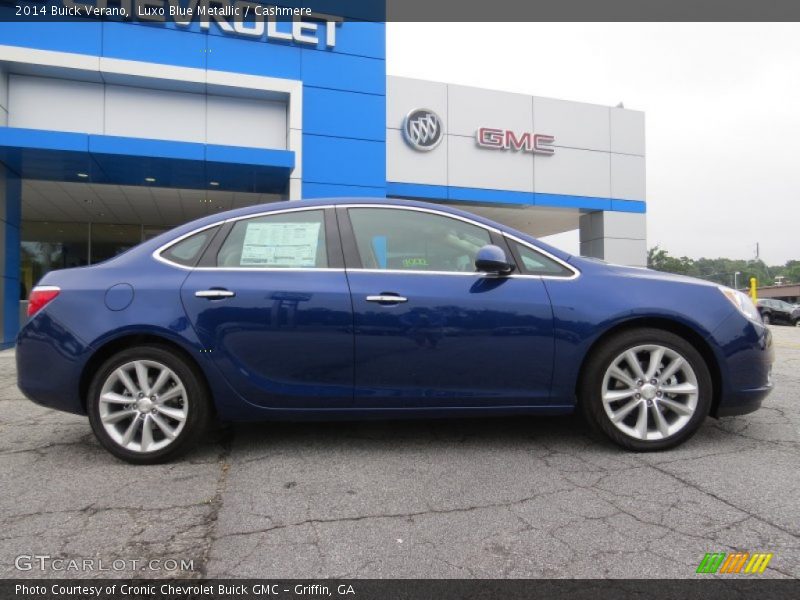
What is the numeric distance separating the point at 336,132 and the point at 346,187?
1.22m

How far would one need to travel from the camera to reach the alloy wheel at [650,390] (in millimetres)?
2939

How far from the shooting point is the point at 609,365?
293cm

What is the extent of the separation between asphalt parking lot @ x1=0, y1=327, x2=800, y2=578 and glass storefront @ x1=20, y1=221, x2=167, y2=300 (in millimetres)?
14729

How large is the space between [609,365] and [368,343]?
4.61 feet

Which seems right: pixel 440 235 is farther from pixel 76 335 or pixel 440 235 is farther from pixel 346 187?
pixel 346 187

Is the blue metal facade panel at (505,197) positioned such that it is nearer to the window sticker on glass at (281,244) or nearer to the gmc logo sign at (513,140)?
the gmc logo sign at (513,140)

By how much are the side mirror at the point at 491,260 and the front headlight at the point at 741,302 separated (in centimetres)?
140

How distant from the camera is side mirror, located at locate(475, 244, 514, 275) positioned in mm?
2883

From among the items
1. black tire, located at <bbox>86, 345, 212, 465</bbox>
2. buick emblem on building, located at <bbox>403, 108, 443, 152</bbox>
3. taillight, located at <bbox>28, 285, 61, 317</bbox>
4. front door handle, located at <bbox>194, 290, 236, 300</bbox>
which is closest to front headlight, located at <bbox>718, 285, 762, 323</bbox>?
front door handle, located at <bbox>194, 290, 236, 300</bbox>

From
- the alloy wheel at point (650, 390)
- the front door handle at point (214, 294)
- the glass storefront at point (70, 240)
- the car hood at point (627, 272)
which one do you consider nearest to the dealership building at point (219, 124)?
the glass storefront at point (70, 240)

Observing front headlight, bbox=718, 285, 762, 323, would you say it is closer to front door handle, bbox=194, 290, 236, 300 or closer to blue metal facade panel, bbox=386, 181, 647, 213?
front door handle, bbox=194, 290, 236, 300

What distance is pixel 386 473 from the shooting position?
2738 mm

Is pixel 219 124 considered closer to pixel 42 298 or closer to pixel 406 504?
pixel 42 298

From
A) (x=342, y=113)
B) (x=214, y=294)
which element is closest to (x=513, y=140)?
(x=342, y=113)
